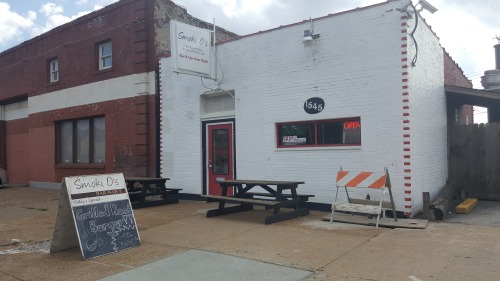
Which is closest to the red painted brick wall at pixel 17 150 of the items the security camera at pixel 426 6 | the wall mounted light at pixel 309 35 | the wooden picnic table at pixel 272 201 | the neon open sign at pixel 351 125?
the wooden picnic table at pixel 272 201

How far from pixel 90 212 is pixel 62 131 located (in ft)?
40.6

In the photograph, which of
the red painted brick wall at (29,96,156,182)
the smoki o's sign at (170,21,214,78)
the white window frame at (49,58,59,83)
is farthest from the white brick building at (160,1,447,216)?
the white window frame at (49,58,59,83)

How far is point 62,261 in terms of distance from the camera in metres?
6.35

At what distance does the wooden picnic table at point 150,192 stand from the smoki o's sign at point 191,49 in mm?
3121

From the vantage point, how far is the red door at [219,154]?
39.2 feet

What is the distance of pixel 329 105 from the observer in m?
9.91

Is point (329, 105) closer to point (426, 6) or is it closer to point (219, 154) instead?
point (426, 6)

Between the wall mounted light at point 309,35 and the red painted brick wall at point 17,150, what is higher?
the wall mounted light at point 309,35

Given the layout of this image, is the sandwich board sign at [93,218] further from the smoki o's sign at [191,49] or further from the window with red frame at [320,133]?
the window with red frame at [320,133]

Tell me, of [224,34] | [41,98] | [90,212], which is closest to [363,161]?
[90,212]

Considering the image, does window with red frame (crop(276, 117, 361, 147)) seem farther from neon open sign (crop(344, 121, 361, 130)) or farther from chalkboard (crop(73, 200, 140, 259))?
chalkboard (crop(73, 200, 140, 259))

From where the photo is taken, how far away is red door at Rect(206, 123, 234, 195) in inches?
470

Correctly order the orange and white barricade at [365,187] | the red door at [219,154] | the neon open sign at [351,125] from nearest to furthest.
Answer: the orange and white barricade at [365,187] < the neon open sign at [351,125] < the red door at [219,154]

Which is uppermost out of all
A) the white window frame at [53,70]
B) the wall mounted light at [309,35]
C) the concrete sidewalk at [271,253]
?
the white window frame at [53,70]
